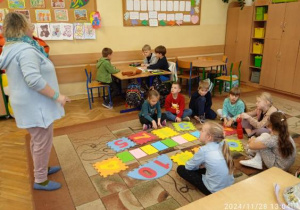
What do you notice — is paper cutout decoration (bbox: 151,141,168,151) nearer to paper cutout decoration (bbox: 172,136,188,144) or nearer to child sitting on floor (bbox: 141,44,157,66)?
paper cutout decoration (bbox: 172,136,188,144)

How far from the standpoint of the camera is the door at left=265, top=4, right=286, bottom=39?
15.9 ft

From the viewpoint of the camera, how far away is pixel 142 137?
3125 millimetres

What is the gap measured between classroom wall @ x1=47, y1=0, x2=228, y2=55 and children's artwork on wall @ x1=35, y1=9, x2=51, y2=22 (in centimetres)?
39

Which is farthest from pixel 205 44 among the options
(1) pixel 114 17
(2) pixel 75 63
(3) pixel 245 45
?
(2) pixel 75 63

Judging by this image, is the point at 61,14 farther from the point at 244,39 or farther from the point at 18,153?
the point at 244,39

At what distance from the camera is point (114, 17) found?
4.73m

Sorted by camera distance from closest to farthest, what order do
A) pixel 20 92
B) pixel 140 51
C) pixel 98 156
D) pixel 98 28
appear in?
1. pixel 20 92
2. pixel 98 156
3. pixel 98 28
4. pixel 140 51

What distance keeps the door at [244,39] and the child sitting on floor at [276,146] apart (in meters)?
3.76

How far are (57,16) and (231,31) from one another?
13.0ft

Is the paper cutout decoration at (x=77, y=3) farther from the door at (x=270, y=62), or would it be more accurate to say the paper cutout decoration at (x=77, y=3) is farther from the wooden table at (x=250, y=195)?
the wooden table at (x=250, y=195)

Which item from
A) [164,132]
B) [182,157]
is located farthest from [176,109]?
[182,157]

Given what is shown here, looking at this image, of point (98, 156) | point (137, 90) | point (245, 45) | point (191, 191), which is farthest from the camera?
point (245, 45)

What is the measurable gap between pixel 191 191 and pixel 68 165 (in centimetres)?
127

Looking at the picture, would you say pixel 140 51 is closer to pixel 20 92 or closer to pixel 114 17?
pixel 114 17
